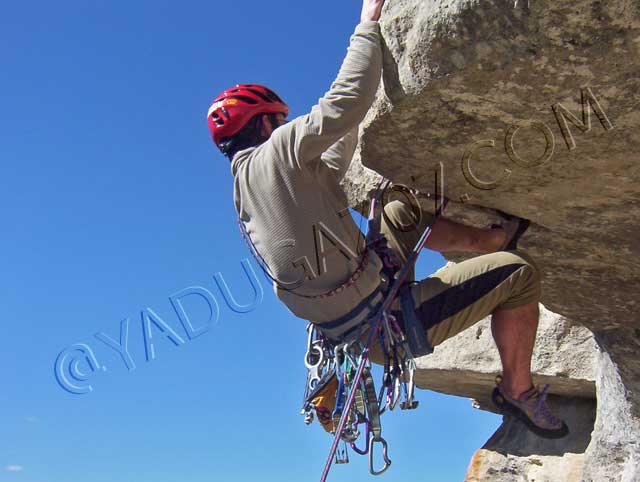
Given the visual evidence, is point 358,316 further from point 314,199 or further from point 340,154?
point 340,154

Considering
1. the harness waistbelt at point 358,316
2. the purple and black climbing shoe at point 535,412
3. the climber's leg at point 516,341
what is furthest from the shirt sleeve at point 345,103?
the purple and black climbing shoe at point 535,412

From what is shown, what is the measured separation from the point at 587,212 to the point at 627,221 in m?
0.24

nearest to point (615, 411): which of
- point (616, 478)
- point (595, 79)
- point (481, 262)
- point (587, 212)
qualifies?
point (616, 478)

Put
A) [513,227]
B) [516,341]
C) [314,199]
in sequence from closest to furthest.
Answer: [314,199], [516,341], [513,227]

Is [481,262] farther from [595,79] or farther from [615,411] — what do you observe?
[615,411]

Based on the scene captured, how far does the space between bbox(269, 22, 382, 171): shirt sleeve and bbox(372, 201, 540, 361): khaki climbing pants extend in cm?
95

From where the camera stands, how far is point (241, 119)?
163 inches

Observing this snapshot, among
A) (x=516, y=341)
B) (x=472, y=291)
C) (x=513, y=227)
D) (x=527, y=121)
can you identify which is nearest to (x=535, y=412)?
(x=516, y=341)

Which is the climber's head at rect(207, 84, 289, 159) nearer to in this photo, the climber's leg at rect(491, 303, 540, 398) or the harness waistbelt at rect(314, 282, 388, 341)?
the harness waistbelt at rect(314, 282, 388, 341)

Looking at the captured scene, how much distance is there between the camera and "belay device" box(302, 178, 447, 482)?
397 cm

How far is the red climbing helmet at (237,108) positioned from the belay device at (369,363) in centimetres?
79

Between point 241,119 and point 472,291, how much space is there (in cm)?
148

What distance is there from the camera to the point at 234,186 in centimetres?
401

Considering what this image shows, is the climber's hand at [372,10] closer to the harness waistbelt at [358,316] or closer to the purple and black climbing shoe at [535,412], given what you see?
the harness waistbelt at [358,316]
